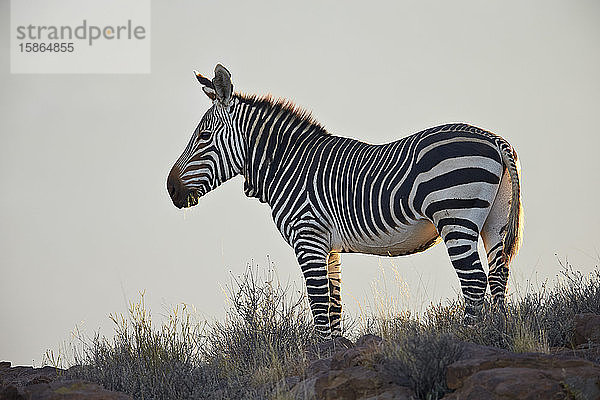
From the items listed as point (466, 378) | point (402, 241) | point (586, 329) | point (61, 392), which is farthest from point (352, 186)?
point (61, 392)

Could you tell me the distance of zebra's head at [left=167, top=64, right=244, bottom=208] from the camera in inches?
360

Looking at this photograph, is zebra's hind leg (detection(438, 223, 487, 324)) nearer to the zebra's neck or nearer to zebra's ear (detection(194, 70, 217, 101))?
the zebra's neck

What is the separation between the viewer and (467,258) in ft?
21.6

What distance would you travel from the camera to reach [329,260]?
8.87 metres

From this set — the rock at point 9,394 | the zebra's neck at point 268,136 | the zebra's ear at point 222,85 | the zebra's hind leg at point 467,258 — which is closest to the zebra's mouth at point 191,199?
the zebra's neck at point 268,136

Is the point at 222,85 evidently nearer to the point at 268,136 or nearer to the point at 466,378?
the point at 268,136

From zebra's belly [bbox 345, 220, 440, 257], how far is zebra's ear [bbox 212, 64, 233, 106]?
9.49 feet

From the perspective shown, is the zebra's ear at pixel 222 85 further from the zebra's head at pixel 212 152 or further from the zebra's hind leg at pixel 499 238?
the zebra's hind leg at pixel 499 238

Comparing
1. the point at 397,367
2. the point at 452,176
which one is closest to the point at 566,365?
the point at 397,367

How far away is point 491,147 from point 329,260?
298 centimetres

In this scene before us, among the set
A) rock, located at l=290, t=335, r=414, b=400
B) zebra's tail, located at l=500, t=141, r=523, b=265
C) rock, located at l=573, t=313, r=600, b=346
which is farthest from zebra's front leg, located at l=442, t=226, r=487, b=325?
rock, located at l=290, t=335, r=414, b=400

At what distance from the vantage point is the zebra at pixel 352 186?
665 centimetres

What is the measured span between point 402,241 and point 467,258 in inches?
39.1

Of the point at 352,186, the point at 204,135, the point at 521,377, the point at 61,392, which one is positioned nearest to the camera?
the point at 521,377
